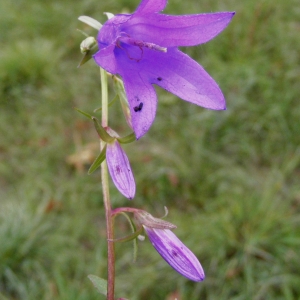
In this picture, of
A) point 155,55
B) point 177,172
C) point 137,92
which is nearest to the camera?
point 137,92

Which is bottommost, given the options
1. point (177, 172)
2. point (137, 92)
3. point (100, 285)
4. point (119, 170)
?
point (177, 172)

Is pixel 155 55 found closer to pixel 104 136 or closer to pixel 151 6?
pixel 151 6

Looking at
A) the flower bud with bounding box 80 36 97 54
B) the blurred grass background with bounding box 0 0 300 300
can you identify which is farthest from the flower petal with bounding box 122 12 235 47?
the blurred grass background with bounding box 0 0 300 300

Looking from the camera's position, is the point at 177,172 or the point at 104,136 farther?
the point at 177,172

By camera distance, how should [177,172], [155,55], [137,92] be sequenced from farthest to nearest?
[177,172]
[155,55]
[137,92]

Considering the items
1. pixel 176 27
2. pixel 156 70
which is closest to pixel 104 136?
pixel 156 70

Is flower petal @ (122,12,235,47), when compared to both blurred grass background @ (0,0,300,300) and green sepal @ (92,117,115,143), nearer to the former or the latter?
green sepal @ (92,117,115,143)

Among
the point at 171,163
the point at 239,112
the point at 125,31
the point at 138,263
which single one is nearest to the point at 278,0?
the point at 239,112
